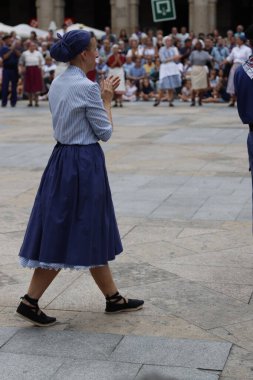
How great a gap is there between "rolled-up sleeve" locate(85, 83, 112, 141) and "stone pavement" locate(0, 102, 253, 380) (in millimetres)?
1159

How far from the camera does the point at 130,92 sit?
74.1 ft

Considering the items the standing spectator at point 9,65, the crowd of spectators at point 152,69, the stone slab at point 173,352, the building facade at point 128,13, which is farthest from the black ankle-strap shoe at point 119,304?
the building facade at point 128,13

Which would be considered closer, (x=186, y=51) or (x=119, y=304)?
(x=119, y=304)

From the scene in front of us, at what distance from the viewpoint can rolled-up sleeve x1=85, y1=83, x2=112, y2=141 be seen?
15.1 feet

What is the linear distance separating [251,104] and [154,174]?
431 centimetres

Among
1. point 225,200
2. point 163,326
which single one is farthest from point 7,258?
point 225,200

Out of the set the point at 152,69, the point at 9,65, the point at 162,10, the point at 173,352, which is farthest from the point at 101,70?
the point at 173,352

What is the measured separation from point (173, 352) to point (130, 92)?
18.7 metres

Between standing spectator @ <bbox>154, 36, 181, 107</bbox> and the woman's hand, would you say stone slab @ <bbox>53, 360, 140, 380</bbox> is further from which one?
standing spectator @ <bbox>154, 36, 181, 107</bbox>

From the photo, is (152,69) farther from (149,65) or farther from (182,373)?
(182,373)

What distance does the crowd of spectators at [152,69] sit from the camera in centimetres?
1978

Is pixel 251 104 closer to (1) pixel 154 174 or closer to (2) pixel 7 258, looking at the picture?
(2) pixel 7 258

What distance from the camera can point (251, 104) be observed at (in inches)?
225

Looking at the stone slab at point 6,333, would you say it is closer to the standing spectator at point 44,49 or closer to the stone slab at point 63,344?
the stone slab at point 63,344
